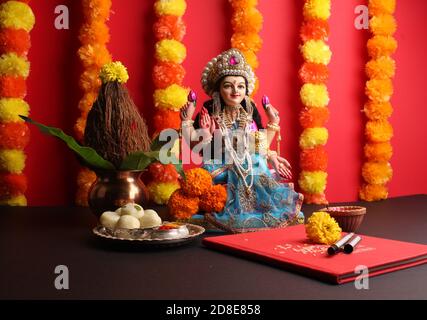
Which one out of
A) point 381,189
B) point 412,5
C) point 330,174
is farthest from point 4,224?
point 412,5

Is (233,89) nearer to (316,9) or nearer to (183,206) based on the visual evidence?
(183,206)

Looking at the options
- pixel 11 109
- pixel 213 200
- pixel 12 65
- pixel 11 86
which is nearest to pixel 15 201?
pixel 11 109

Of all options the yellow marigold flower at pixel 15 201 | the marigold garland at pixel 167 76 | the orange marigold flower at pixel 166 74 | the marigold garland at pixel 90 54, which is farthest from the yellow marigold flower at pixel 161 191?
the yellow marigold flower at pixel 15 201

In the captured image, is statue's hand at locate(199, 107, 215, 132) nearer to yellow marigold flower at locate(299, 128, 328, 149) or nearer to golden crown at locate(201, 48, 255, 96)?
golden crown at locate(201, 48, 255, 96)

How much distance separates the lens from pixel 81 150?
6.28ft

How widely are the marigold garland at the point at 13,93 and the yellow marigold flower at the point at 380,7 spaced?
2027 millimetres

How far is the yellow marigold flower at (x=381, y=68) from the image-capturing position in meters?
3.19

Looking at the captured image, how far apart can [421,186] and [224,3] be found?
70.6 inches

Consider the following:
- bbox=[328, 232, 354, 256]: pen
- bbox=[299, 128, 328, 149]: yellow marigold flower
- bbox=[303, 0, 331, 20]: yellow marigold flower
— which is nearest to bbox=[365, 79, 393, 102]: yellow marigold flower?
bbox=[299, 128, 328, 149]: yellow marigold flower

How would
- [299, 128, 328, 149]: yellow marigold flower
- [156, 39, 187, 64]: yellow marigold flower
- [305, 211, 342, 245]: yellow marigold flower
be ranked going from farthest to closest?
[299, 128, 328, 149]: yellow marigold flower < [156, 39, 187, 64]: yellow marigold flower < [305, 211, 342, 245]: yellow marigold flower

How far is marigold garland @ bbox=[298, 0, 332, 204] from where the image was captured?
3059 millimetres

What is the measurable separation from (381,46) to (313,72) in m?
0.49

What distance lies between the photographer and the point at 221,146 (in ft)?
7.19

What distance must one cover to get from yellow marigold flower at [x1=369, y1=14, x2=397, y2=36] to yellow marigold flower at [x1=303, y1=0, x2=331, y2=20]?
0.33m
